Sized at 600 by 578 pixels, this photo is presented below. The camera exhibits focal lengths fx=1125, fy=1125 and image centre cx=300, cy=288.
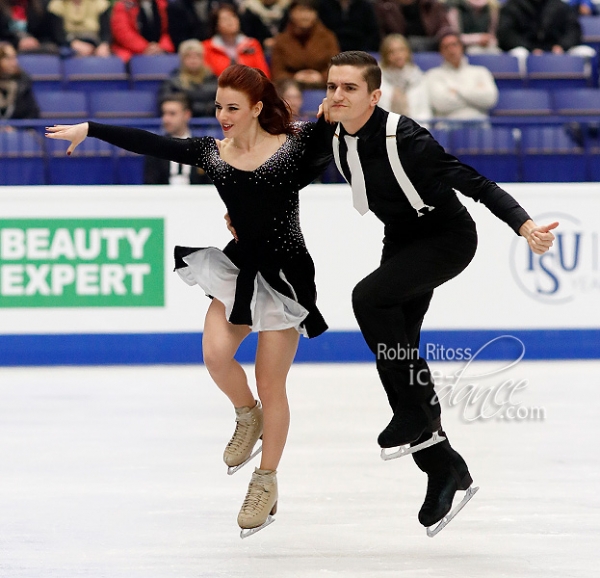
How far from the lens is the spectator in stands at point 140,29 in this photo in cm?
926

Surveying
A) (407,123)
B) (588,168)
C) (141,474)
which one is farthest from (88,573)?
(588,168)

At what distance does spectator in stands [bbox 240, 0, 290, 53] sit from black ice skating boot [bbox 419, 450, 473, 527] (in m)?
5.98

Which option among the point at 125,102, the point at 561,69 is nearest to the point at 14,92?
the point at 125,102

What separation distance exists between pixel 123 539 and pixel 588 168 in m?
4.97

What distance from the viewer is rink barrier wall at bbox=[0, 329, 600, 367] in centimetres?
721

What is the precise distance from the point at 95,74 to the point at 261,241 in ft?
17.7

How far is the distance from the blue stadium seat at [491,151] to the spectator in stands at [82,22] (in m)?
3.41

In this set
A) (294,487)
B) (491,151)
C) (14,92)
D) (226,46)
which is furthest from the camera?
(226,46)

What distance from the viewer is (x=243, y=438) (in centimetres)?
400

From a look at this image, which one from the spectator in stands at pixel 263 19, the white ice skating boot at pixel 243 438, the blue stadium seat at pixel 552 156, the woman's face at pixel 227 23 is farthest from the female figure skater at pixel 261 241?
the spectator in stands at pixel 263 19

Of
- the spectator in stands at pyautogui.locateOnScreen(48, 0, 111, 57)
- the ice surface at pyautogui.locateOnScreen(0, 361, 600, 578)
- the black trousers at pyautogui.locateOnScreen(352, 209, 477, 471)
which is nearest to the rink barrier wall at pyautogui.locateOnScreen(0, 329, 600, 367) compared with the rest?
the ice surface at pyautogui.locateOnScreen(0, 361, 600, 578)

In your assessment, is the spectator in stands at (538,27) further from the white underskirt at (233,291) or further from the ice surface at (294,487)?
the white underskirt at (233,291)

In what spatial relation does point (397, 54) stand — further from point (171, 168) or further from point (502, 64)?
point (171, 168)

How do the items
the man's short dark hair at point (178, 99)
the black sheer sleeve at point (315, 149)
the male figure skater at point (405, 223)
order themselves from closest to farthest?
the male figure skater at point (405, 223) → the black sheer sleeve at point (315, 149) → the man's short dark hair at point (178, 99)
